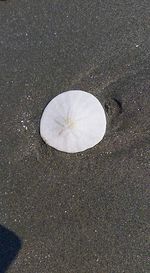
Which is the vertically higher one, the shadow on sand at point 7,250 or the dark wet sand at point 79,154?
the dark wet sand at point 79,154

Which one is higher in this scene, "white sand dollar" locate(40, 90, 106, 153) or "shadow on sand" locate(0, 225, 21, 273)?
"white sand dollar" locate(40, 90, 106, 153)

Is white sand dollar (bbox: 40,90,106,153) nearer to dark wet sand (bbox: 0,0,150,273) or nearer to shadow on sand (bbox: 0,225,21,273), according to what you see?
dark wet sand (bbox: 0,0,150,273)

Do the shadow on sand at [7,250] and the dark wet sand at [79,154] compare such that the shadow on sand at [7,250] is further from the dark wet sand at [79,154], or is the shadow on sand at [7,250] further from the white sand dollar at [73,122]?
the white sand dollar at [73,122]

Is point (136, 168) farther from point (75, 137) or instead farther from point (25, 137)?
point (25, 137)

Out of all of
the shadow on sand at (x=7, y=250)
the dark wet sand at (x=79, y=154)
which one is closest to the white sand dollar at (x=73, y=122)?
the dark wet sand at (x=79, y=154)

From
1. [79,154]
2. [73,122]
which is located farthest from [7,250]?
[73,122]

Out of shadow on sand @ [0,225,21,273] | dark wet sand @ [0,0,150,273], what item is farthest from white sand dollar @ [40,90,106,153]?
shadow on sand @ [0,225,21,273]
